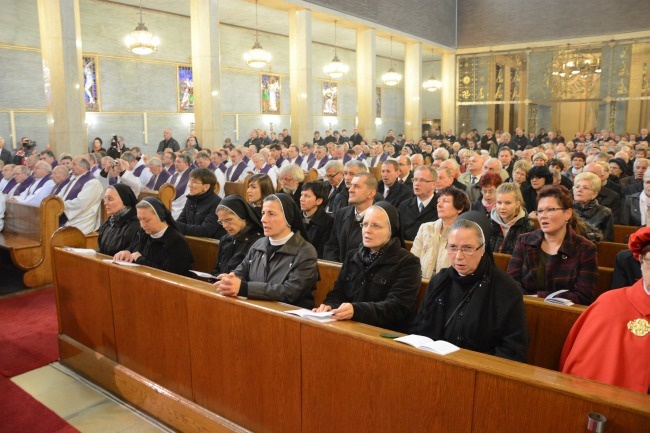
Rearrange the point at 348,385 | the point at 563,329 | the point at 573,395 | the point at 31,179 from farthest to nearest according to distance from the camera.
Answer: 1. the point at 31,179
2. the point at 563,329
3. the point at 348,385
4. the point at 573,395

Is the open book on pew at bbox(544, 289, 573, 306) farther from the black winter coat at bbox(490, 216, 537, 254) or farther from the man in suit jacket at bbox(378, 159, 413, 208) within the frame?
the man in suit jacket at bbox(378, 159, 413, 208)

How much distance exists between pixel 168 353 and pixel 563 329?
234cm

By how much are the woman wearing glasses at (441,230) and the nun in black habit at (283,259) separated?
1.05 metres

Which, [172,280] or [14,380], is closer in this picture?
[172,280]

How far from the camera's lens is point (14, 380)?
4.11m

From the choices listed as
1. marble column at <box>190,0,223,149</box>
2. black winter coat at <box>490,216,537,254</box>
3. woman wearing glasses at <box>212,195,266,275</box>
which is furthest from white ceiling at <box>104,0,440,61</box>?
black winter coat at <box>490,216,537,254</box>

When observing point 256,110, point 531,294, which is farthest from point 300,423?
point 256,110

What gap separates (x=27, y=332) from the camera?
5.03 metres

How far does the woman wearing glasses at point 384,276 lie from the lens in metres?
3.00

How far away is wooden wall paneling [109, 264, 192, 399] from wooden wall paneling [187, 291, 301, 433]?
0.40 ft

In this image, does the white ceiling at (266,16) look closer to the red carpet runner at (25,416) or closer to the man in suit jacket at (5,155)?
the man in suit jacket at (5,155)

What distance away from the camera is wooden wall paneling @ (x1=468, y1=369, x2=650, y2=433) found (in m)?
1.71

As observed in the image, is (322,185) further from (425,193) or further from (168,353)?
(168,353)

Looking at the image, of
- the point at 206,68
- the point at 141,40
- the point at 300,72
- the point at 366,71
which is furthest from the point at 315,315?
the point at 366,71
